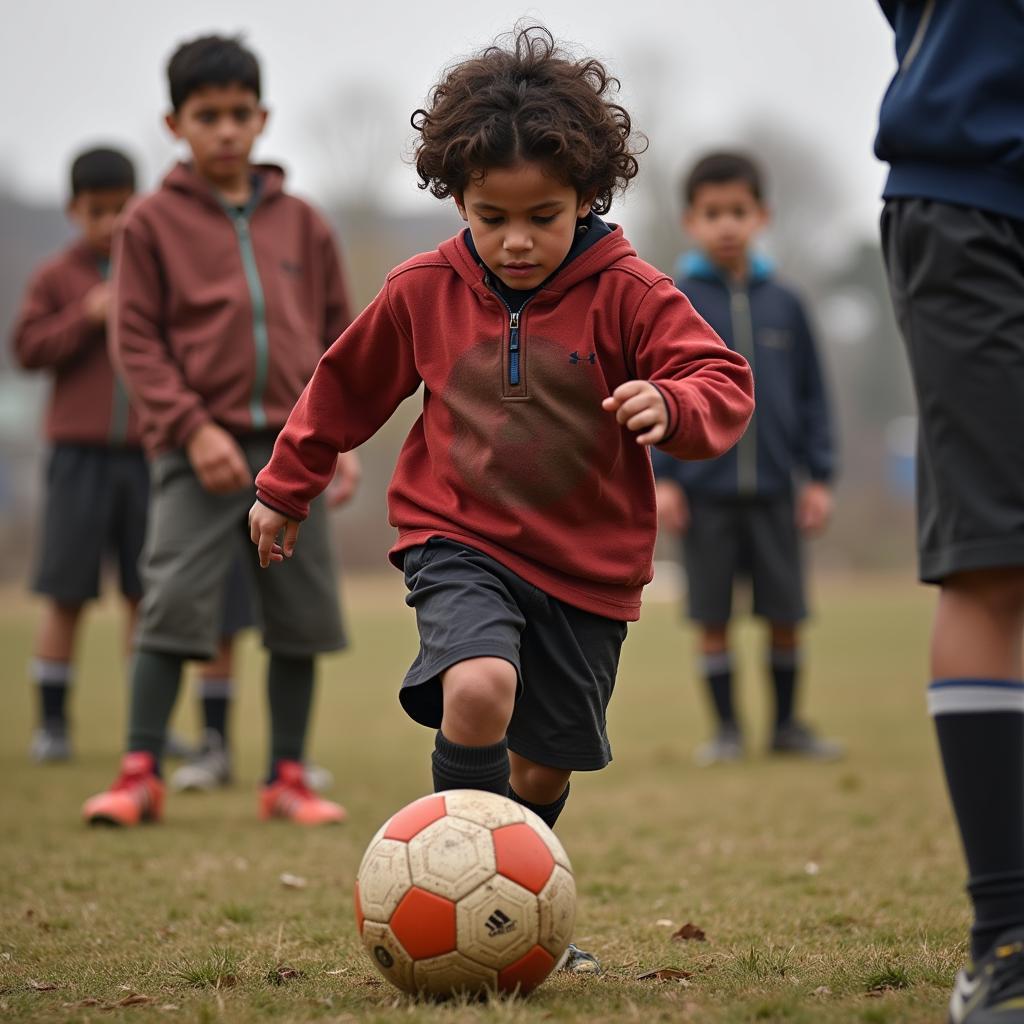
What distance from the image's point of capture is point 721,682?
24.6 ft

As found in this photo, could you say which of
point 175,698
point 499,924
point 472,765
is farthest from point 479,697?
point 175,698

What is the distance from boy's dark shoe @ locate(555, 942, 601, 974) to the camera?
3.10 metres

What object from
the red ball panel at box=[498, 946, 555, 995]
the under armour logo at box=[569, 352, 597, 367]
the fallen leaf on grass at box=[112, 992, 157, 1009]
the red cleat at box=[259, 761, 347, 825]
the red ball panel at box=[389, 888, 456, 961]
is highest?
the under armour logo at box=[569, 352, 597, 367]

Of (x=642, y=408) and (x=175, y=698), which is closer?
(x=642, y=408)

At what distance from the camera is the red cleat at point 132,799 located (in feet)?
16.8


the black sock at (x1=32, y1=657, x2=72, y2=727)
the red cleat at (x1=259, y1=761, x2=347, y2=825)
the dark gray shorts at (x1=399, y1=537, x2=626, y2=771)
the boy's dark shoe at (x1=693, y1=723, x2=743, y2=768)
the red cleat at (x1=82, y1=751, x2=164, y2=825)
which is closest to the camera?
the dark gray shorts at (x1=399, y1=537, x2=626, y2=771)

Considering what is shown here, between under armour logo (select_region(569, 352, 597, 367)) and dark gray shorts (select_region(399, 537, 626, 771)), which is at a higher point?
under armour logo (select_region(569, 352, 597, 367))

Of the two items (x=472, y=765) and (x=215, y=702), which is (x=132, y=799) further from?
Result: (x=472, y=765)

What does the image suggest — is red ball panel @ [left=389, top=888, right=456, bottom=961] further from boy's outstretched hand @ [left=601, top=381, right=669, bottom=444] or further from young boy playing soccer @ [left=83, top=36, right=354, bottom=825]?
young boy playing soccer @ [left=83, top=36, right=354, bottom=825]

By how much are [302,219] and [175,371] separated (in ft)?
2.56

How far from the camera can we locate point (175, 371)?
209 inches

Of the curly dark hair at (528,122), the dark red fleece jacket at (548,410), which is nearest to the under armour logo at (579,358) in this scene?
the dark red fleece jacket at (548,410)

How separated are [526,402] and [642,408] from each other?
1.51ft

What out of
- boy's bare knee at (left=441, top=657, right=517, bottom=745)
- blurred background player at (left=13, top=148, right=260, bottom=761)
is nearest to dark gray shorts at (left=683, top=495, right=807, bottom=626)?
A: blurred background player at (left=13, top=148, right=260, bottom=761)
